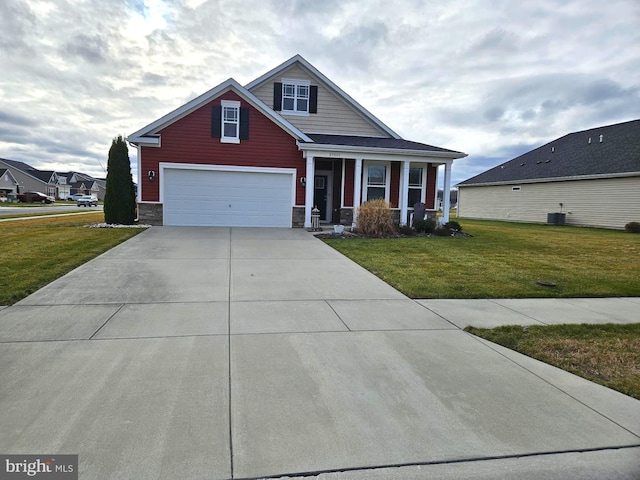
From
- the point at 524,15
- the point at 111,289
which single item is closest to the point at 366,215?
the point at 524,15

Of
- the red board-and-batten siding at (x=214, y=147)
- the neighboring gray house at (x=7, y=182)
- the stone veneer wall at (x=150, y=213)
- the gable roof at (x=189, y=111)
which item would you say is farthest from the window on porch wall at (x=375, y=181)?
the neighboring gray house at (x=7, y=182)

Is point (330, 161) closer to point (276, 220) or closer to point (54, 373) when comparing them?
point (276, 220)

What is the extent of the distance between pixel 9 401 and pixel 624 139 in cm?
2947

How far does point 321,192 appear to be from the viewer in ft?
59.0

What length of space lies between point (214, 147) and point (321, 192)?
524 cm

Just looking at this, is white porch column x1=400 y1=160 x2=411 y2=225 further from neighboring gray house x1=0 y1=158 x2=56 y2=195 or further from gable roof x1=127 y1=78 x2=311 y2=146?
neighboring gray house x1=0 y1=158 x2=56 y2=195

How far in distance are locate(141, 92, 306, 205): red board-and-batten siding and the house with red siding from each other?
4 centimetres

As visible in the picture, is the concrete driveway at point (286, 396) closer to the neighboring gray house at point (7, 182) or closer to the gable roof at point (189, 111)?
the gable roof at point (189, 111)

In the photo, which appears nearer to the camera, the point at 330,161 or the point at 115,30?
the point at 115,30

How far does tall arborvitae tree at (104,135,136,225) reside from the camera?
14.8m

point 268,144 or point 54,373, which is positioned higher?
point 268,144

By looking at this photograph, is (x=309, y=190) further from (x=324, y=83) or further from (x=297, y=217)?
(x=324, y=83)

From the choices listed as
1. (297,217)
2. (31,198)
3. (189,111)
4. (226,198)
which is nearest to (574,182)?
(297,217)

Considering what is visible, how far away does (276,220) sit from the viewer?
16.1 m
